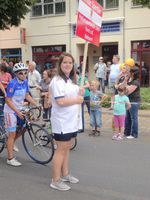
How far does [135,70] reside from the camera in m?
8.91

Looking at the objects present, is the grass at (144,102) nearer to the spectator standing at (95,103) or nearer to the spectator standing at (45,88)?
the spectator standing at (45,88)

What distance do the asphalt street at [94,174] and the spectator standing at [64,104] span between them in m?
0.40

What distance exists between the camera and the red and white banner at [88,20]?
18.9 feet

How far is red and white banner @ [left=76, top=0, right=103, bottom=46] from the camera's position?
5.76 meters

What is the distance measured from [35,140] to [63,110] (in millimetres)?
1993

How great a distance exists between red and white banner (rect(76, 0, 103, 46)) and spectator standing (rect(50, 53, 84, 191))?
72cm

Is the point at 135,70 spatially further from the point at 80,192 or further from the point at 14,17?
the point at 14,17

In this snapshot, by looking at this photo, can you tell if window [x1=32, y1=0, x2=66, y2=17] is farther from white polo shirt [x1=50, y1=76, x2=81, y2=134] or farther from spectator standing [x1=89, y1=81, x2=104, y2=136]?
white polo shirt [x1=50, y1=76, x2=81, y2=134]

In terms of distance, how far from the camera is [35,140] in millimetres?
7016

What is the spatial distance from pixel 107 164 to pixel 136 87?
263cm

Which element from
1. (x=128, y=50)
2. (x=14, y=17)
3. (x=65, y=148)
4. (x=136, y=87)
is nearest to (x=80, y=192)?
(x=65, y=148)

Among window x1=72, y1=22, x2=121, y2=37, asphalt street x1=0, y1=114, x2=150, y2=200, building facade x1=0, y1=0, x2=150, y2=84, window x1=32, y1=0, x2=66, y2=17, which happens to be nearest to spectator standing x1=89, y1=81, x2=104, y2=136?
asphalt street x1=0, y1=114, x2=150, y2=200

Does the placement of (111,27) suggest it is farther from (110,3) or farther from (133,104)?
(133,104)

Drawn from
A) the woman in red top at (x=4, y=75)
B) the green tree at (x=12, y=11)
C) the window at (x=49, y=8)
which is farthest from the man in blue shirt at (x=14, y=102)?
the window at (x=49, y=8)
